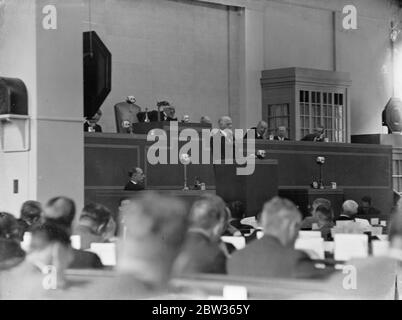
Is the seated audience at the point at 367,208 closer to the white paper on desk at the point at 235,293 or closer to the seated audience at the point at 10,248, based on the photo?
the seated audience at the point at 10,248

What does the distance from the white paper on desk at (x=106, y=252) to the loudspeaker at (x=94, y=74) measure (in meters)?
6.56

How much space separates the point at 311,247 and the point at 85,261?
130cm

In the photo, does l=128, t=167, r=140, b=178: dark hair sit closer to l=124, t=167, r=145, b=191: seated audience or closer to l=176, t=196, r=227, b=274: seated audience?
l=124, t=167, r=145, b=191: seated audience

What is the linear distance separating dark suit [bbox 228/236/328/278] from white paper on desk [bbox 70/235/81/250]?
129cm

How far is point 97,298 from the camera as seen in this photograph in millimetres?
4848

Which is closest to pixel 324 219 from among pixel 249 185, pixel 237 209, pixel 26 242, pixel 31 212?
pixel 237 209

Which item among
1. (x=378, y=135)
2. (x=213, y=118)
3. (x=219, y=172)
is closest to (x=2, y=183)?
(x=219, y=172)

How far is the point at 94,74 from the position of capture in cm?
1184

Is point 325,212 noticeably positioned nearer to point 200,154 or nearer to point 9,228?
point 9,228

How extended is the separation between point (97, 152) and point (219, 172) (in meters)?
2.33

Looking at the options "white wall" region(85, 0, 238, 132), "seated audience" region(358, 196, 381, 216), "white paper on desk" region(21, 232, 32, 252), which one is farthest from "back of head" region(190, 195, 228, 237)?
"white wall" region(85, 0, 238, 132)

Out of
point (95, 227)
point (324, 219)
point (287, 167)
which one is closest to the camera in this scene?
point (95, 227)

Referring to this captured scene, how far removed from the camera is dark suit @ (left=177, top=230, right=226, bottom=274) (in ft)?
14.7

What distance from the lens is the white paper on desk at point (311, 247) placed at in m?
4.44
